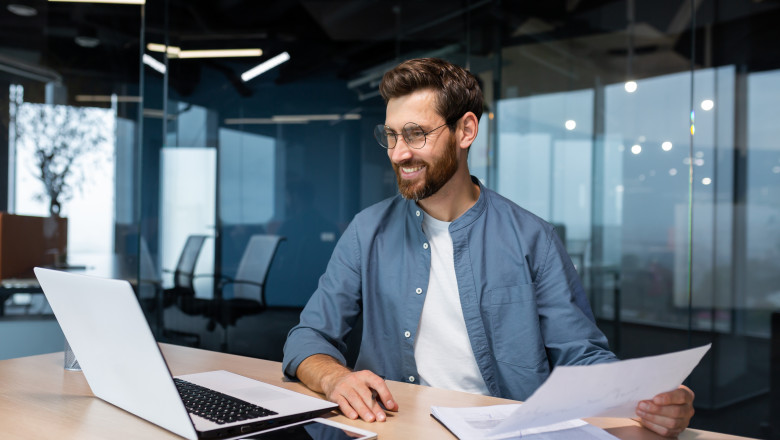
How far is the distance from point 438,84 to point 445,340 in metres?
0.67

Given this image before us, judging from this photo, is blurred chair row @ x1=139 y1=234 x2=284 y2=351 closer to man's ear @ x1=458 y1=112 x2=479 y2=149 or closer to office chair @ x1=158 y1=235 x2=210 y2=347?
office chair @ x1=158 y1=235 x2=210 y2=347

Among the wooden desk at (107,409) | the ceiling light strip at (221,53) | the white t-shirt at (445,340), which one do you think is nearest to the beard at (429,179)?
the white t-shirt at (445,340)

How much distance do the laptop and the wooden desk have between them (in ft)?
0.12

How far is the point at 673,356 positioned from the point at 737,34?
10.8ft

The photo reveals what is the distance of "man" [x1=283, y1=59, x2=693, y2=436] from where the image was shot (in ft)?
5.08

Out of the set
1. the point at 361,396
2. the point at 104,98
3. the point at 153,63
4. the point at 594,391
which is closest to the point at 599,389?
the point at 594,391

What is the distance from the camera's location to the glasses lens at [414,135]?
163cm

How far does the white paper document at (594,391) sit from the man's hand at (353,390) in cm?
14

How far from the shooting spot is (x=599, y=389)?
87cm

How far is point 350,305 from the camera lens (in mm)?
1642

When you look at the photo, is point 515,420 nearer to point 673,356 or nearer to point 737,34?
point 673,356

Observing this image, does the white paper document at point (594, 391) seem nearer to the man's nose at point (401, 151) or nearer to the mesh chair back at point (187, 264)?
the man's nose at point (401, 151)

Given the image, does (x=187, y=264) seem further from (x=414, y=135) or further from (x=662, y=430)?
(x=662, y=430)

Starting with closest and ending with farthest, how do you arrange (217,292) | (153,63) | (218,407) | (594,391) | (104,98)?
(594,391)
(218,407)
(104,98)
(153,63)
(217,292)
